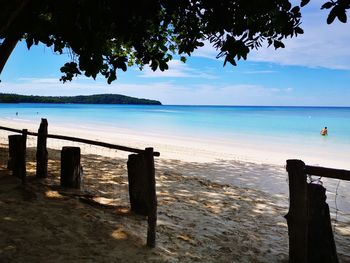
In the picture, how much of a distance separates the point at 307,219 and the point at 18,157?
6.00 metres

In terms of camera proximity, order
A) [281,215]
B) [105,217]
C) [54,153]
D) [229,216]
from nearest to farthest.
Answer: [105,217]
[229,216]
[281,215]
[54,153]

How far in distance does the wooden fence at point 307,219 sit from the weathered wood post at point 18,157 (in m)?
5.35

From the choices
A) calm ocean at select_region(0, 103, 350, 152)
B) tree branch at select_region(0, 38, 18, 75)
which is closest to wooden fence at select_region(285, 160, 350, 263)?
tree branch at select_region(0, 38, 18, 75)

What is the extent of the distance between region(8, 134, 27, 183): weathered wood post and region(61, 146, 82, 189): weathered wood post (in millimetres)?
793

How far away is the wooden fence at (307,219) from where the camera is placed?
4.05 meters

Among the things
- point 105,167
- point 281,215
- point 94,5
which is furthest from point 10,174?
point 281,215

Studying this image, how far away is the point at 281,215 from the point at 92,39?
5.33 m

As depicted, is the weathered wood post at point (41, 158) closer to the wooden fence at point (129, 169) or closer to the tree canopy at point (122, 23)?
the wooden fence at point (129, 169)

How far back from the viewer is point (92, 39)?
13.6 ft

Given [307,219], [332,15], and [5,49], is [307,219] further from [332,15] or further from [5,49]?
[5,49]

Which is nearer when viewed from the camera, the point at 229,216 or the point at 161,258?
the point at 161,258

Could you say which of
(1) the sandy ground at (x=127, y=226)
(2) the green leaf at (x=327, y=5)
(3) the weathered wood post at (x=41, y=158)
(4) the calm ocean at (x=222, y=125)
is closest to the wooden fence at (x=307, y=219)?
(1) the sandy ground at (x=127, y=226)

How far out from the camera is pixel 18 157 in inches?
294

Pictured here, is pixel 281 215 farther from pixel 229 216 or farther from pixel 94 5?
pixel 94 5
